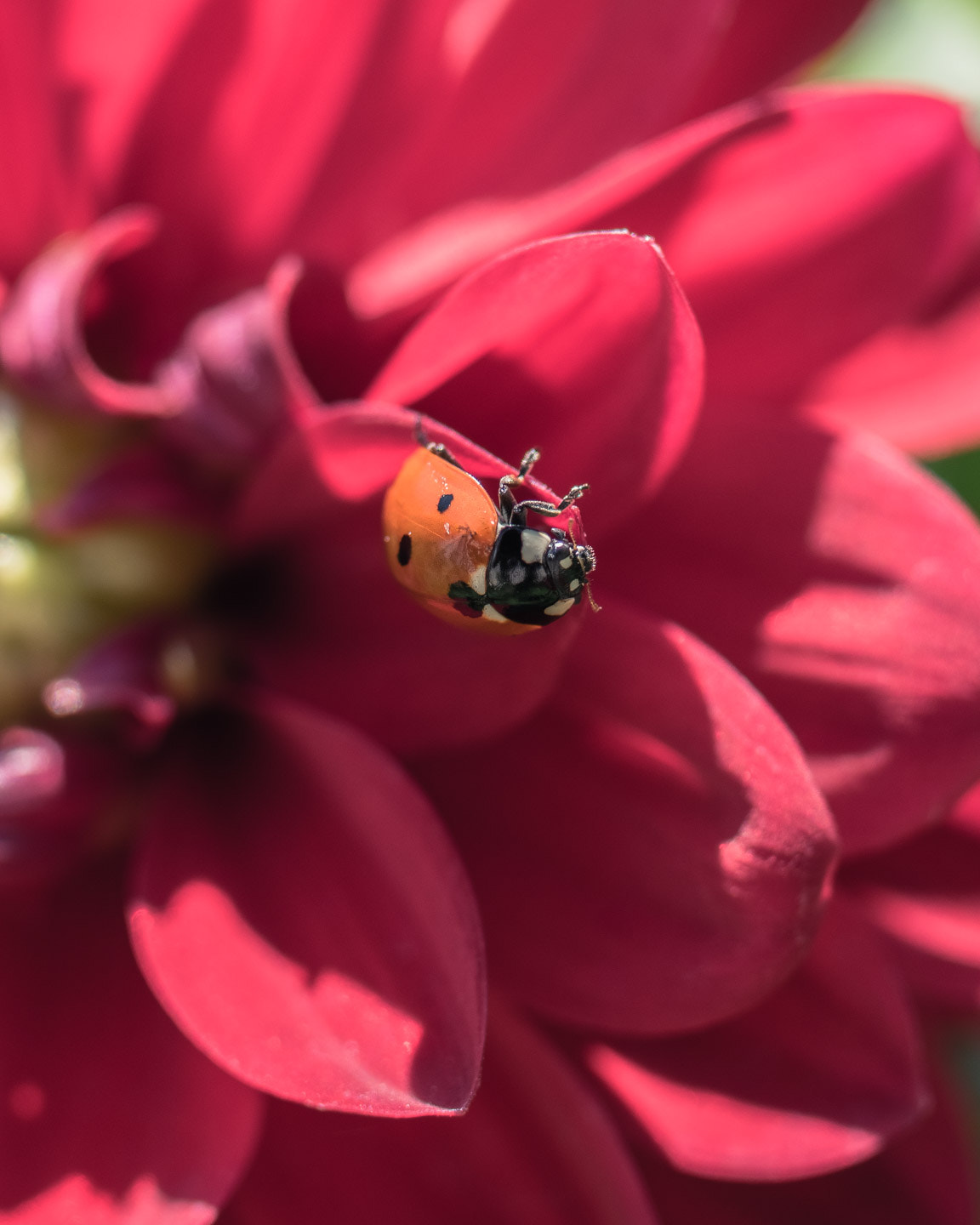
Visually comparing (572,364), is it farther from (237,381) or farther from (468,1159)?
(468,1159)

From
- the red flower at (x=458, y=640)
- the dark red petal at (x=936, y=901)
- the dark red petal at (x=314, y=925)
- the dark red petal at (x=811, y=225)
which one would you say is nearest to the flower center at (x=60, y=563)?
the red flower at (x=458, y=640)

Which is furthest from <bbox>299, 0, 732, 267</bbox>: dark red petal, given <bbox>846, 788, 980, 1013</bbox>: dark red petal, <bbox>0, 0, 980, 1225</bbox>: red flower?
<bbox>846, 788, 980, 1013</bbox>: dark red petal

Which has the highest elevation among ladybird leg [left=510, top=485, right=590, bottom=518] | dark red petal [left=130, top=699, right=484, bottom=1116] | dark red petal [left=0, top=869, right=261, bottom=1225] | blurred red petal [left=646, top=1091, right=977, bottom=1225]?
ladybird leg [left=510, top=485, right=590, bottom=518]

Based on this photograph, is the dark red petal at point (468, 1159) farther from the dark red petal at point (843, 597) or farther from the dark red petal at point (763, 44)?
the dark red petal at point (763, 44)

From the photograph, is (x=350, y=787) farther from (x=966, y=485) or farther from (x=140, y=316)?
(x=966, y=485)

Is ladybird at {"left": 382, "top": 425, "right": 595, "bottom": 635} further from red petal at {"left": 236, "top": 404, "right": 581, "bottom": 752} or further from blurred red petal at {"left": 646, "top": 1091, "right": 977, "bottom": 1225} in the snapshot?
blurred red petal at {"left": 646, "top": 1091, "right": 977, "bottom": 1225}

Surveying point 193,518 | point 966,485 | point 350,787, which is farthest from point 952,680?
point 966,485

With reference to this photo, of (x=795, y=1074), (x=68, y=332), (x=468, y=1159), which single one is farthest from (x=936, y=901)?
(x=68, y=332)
